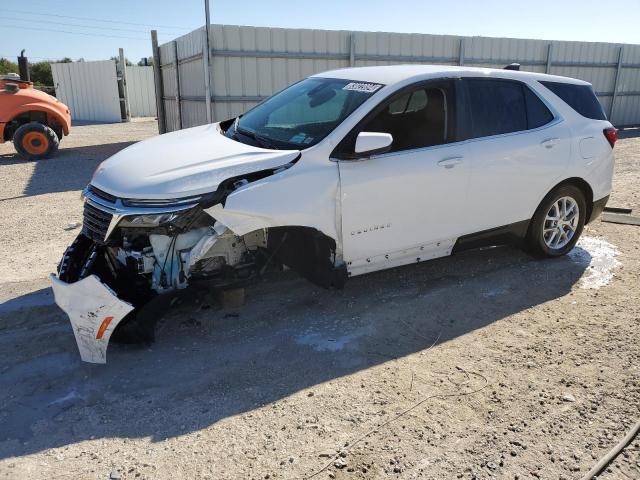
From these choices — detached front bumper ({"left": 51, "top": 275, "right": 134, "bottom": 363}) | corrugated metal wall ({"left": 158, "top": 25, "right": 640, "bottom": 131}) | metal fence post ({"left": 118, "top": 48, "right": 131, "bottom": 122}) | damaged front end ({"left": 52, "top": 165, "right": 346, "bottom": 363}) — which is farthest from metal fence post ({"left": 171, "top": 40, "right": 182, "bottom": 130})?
metal fence post ({"left": 118, "top": 48, "right": 131, "bottom": 122})

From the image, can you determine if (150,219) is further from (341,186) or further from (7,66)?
(7,66)

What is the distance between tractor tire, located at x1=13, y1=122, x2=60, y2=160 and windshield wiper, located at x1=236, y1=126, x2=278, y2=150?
9678mm

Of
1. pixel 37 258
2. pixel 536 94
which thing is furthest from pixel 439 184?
pixel 37 258

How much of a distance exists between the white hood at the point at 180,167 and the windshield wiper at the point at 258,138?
0.15 m

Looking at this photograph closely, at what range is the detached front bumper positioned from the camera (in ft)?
11.5

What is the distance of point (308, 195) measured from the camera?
4.02 m

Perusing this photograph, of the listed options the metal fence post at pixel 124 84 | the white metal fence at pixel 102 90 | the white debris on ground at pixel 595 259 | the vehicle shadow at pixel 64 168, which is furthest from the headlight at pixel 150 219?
the metal fence post at pixel 124 84

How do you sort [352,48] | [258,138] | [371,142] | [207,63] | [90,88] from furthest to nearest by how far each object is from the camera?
[90,88], [352,48], [207,63], [258,138], [371,142]

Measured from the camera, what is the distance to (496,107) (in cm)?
499

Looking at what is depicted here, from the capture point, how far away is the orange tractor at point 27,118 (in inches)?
490

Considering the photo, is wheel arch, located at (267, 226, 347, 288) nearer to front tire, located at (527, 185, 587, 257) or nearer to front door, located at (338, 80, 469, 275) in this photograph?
front door, located at (338, 80, 469, 275)

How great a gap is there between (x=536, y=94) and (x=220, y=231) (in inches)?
135

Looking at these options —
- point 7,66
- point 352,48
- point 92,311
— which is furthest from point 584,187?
point 7,66

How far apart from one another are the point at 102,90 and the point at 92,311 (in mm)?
23571
